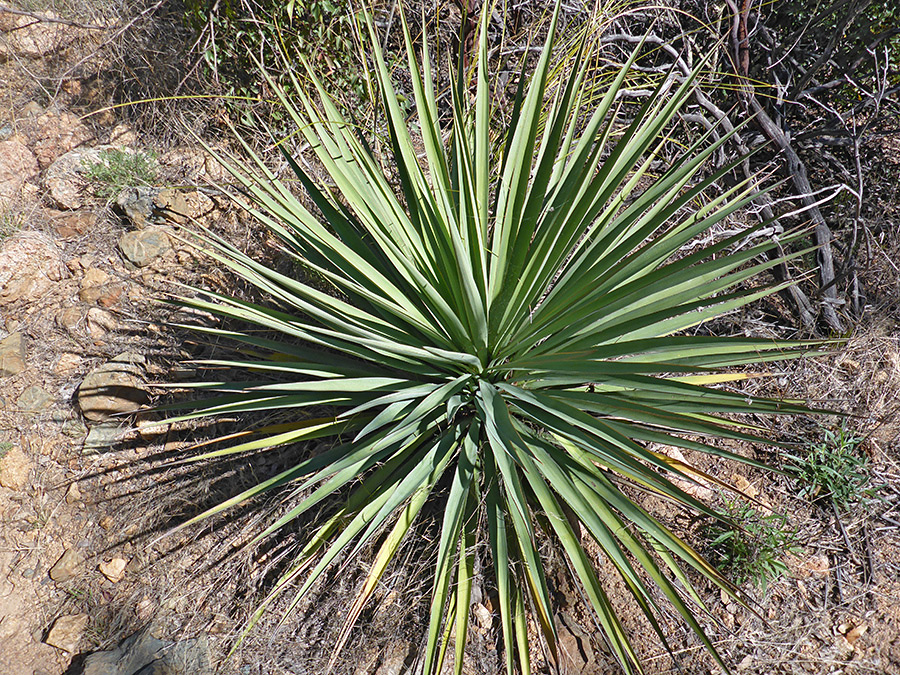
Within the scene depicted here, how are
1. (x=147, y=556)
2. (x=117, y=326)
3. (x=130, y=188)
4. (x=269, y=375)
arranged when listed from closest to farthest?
(x=147, y=556) < (x=269, y=375) < (x=117, y=326) < (x=130, y=188)

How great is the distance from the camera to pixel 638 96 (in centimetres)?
294

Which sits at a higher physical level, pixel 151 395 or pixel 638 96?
pixel 638 96

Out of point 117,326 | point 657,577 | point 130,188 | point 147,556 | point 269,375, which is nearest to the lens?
point 657,577

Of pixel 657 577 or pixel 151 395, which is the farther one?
pixel 151 395

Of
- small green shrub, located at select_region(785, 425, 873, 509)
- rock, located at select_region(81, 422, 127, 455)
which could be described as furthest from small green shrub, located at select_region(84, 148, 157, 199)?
small green shrub, located at select_region(785, 425, 873, 509)

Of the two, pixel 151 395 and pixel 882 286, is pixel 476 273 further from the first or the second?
pixel 882 286

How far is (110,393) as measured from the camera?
101 inches

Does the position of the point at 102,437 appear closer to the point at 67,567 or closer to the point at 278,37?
the point at 67,567

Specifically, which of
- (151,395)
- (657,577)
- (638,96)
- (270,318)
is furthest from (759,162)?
(151,395)

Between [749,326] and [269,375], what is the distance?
2222 millimetres

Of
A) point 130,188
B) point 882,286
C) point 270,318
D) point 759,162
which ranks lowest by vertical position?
point 270,318

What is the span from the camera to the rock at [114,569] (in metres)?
2.29

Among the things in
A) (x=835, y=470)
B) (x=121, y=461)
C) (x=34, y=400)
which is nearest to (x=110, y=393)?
(x=121, y=461)

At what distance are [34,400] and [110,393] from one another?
1.51 feet
